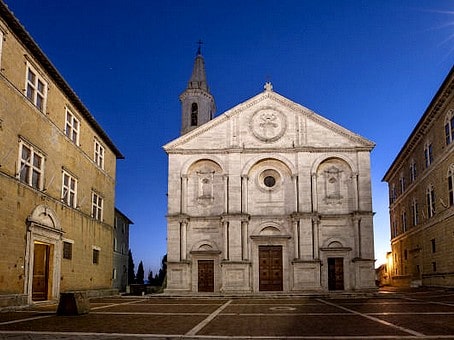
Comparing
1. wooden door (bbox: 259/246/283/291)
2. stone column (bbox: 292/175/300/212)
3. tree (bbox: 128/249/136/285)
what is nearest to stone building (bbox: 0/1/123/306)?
wooden door (bbox: 259/246/283/291)

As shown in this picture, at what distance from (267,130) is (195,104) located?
19.2 m

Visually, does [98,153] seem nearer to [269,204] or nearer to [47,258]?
[47,258]

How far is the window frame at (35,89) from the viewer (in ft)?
79.0

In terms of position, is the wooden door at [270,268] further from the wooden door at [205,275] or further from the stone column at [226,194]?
the stone column at [226,194]

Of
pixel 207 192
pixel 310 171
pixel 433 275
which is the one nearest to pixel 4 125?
pixel 207 192

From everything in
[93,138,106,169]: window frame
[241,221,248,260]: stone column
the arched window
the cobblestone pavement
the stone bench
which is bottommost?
Answer: the cobblestone pavement

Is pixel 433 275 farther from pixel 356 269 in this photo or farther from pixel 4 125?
pixel 4 125

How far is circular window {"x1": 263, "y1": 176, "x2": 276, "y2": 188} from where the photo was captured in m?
42.3

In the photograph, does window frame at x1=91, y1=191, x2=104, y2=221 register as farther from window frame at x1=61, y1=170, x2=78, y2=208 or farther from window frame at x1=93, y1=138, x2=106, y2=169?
window frame at x1=61, y1=170, x2=78, y2=208

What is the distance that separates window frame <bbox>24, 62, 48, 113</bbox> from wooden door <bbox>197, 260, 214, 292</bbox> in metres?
19.4

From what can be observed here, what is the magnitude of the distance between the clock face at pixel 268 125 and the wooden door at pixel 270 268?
28.1 ft

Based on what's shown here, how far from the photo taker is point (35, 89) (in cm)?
2502

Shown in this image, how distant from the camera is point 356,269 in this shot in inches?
1571

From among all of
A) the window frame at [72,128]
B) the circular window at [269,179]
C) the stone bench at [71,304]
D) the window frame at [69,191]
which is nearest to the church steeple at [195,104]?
the circular window at [269,179]
